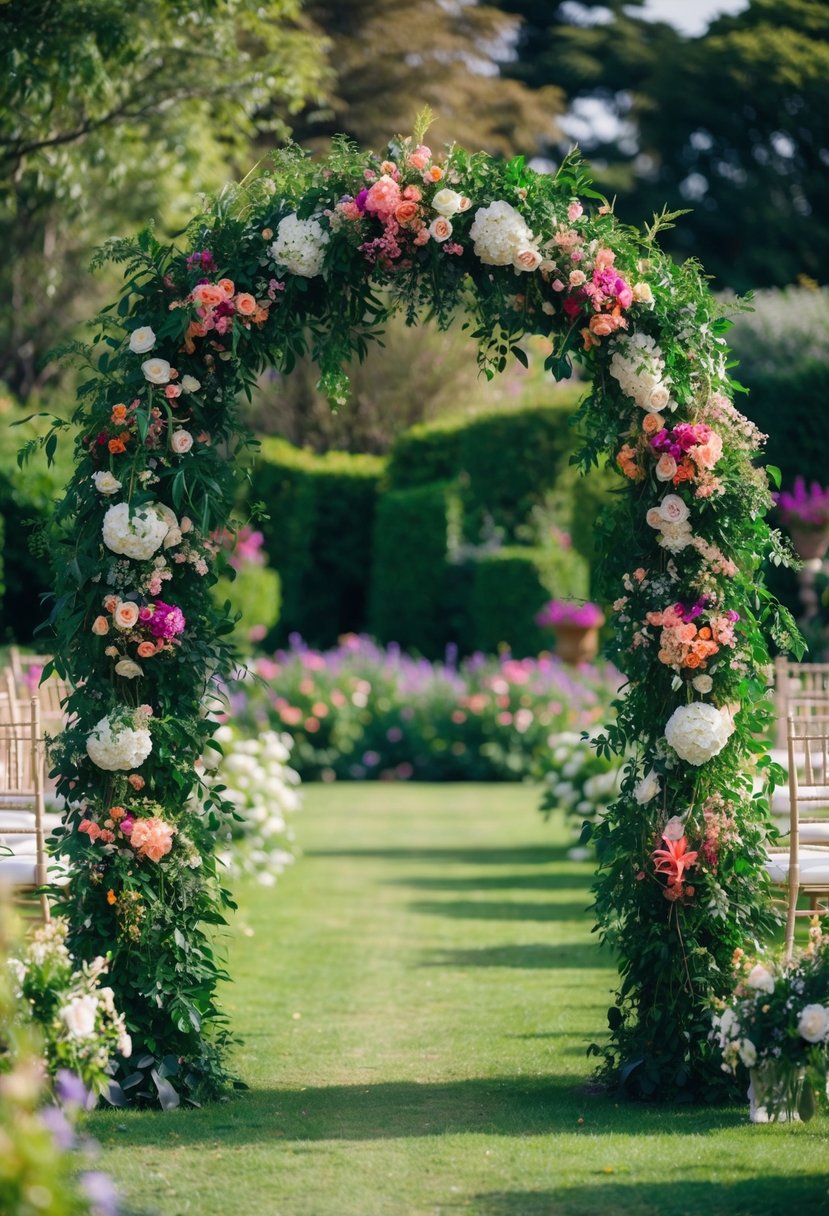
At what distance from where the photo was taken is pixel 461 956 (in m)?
7.02

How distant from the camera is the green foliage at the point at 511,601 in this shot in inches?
631

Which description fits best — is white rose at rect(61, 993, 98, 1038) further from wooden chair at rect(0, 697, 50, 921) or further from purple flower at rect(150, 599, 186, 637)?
wooden chair at rect(0, 697, 50, 921)

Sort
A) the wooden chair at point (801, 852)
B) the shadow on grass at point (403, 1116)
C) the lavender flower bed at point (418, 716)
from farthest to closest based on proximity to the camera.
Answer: the lavender flower bed at point (418, 716) < the wooden chair at point (801, 852) < the shadow on grass at point (403, 1116)

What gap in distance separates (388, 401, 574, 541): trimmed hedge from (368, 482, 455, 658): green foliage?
44 cm

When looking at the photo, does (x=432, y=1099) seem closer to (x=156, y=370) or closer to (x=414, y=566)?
(x=156, y=370)

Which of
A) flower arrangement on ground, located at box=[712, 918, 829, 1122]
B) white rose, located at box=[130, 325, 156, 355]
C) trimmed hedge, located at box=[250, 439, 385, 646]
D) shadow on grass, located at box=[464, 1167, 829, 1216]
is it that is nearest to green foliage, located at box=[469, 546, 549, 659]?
trimmed hedge, located at box=[250, 439, 385, 646]

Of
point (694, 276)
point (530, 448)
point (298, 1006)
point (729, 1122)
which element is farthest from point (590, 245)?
point (530, 448)

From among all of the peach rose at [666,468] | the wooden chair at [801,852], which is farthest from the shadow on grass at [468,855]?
the peach rose at [666,468]

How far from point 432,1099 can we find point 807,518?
7.87 m

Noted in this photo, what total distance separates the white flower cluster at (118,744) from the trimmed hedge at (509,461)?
503 inches

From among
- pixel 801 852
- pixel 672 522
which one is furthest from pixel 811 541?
pixel 672 522

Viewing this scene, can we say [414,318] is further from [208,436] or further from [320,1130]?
[320,1130]

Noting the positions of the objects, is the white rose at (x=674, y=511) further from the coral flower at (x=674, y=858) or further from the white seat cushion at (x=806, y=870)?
the white seat cushion at (x=806, y=870)

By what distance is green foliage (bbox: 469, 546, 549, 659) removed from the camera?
16.0 meters
